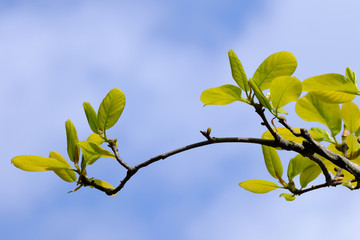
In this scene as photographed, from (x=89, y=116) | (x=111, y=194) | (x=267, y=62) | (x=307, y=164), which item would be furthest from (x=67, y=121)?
(x=307, y=164)

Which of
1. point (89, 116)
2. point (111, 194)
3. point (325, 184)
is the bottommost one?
point (325, 184)

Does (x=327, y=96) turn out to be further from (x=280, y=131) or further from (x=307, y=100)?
(x=280, y=131)

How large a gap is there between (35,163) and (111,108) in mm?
252

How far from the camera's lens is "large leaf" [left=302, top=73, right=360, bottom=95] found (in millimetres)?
1062

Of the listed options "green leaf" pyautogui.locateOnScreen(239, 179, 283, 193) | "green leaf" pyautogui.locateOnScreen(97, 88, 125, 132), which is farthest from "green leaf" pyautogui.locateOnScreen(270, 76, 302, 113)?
"green leaf" pyautogui.locateOnScreen(97, 88, 125, 132)

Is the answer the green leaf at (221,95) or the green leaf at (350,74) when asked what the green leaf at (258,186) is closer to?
the green leaf at (221,95)

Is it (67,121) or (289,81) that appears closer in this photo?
(289,81)

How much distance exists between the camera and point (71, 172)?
47.1 inches

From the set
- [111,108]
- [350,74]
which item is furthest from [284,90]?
[111,108]

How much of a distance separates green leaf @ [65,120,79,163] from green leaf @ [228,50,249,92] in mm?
477

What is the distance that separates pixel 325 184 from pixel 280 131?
0.60 feet

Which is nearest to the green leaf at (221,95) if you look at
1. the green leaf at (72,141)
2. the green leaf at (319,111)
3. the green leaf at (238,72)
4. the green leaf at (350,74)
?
the green leaf at (238,72)

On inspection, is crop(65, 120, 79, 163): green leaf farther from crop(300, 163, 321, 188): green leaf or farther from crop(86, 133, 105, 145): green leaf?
crop(300, 163, 321, 188): green leaf

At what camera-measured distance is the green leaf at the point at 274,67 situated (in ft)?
3.58
